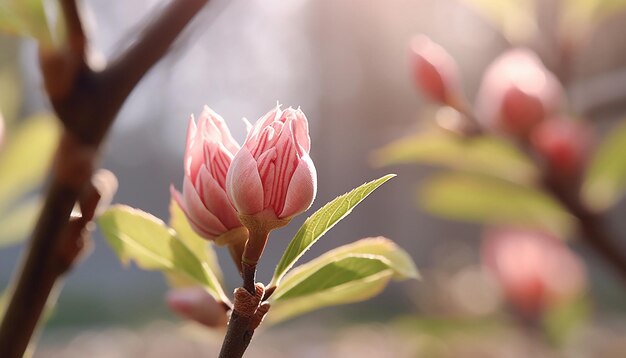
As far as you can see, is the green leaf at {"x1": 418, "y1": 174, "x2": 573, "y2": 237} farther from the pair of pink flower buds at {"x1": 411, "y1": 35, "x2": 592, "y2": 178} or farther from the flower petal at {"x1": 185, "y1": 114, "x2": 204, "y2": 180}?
the flower petal at {"x1": 185, "y1": 114, "x2": 204, "y2": 180}

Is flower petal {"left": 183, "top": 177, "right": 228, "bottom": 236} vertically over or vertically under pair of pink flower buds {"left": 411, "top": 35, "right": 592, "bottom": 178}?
over

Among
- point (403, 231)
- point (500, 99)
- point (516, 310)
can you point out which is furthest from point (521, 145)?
point (403, 231)

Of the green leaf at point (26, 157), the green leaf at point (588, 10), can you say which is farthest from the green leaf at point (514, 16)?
the green leaf at point (26, 157)

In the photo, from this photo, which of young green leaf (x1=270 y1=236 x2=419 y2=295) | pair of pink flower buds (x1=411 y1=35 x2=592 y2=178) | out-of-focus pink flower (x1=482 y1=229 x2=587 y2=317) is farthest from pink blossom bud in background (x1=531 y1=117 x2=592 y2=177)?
young green leaf (x1=270 y1=236 x2=419 y2=295)

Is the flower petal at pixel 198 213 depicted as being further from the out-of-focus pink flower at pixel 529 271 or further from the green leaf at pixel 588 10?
the out-of-focus pink flower at pixel 529 271

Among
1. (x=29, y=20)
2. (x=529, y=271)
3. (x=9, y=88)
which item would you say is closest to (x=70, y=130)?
(x=29, y=20)

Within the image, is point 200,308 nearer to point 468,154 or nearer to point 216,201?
point 216,201

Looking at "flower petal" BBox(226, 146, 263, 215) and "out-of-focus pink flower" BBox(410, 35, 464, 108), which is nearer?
"flower petal" BBox(226, 146, 263, 215)
